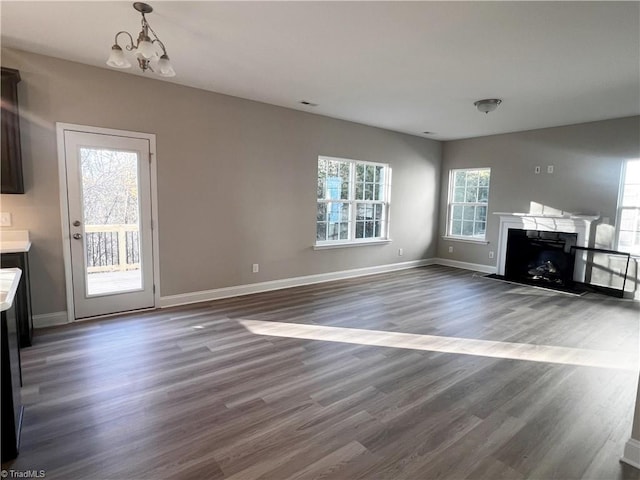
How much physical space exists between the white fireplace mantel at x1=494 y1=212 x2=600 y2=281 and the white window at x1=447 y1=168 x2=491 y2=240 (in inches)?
19.3

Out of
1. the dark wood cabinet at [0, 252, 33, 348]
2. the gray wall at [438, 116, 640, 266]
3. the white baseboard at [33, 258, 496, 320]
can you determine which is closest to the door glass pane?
the white baseboard at [33, 258, 496, 320]

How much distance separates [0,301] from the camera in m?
1.58

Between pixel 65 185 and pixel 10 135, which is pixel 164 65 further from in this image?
pixel 65 185

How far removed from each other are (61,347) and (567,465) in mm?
3780

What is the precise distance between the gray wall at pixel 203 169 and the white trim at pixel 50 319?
5cm

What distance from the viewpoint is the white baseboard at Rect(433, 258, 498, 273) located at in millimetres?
6762

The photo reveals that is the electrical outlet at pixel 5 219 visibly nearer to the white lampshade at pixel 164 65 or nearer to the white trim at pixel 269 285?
the white trim at pixel 269 285

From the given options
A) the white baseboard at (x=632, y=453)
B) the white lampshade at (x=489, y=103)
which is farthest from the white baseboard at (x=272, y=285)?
the white baseboard at (x=632, y=453)

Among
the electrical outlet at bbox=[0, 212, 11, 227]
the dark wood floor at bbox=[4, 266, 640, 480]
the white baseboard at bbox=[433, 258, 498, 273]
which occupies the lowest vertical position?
the dark wood floor at bbox=[4, 266, 640, 480]

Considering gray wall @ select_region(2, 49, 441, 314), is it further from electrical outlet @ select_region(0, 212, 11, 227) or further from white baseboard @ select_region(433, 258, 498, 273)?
white baseboard @ select_region(433, 258, 498, 273)

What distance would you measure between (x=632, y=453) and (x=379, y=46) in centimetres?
323

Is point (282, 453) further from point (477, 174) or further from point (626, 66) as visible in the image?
point (477, 174)

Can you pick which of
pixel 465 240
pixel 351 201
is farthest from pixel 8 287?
pixel 465 240

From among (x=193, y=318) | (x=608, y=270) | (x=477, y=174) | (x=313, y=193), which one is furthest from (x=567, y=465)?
(x=477, y=174)
